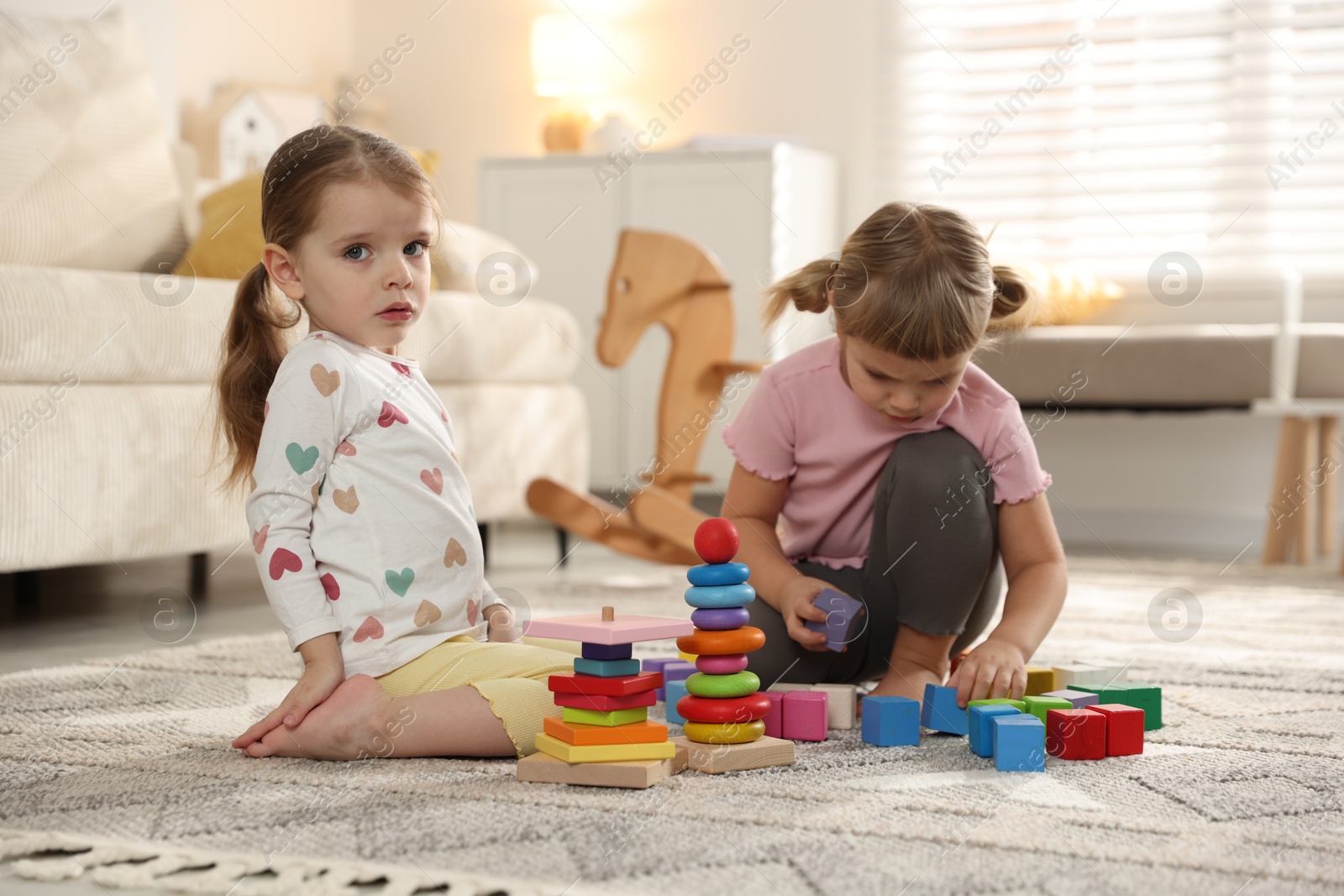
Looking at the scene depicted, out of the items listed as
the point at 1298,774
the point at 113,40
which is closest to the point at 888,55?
the point at 113,40

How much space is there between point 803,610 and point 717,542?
0.50 feet

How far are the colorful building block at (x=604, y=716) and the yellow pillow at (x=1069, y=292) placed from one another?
1.88 metres

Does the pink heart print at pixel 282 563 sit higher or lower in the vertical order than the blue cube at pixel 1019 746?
higher

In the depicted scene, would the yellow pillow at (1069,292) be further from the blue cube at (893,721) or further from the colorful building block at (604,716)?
the colorful building block at (604,716)

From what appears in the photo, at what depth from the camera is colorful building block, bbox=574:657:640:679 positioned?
0.92 meters

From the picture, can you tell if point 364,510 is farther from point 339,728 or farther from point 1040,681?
point 1040,681

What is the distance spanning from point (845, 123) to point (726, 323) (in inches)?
58.0

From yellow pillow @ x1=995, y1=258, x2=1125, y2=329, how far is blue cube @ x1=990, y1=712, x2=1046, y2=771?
5.75 feet

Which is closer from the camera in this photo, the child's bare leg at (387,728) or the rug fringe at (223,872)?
the rug fringe at (223,872)

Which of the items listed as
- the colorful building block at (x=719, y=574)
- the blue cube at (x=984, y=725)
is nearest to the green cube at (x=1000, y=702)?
the blue cube at (x=984, y=725)

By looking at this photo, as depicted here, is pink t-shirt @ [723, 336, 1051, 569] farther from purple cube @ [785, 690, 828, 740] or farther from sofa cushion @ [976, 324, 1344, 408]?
sofa cushion @ [976, 324, 1344, 408]

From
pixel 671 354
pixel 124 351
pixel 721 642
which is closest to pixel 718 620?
pixel 721 642

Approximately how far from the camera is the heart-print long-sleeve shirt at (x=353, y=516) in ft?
3.23

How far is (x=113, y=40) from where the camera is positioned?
7.01 feet
